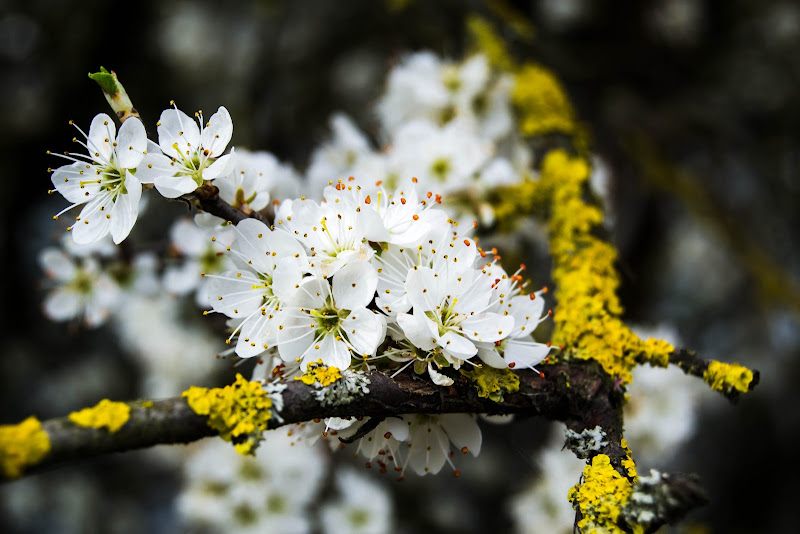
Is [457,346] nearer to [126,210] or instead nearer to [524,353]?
[524,353]

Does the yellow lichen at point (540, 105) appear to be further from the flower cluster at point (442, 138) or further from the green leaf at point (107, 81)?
the green leaf at point (107, 81)

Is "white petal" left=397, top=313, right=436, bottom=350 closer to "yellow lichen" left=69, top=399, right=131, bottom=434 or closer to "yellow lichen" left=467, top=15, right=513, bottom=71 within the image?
"yellow lichen" left=69, top=399, right=131, bottom=434

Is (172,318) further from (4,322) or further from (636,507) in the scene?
(636,507)

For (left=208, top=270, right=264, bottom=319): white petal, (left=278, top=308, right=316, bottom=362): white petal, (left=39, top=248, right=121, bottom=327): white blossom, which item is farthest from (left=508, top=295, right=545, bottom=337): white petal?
(left=39, top=248, right=121, bottom=327): white blossom

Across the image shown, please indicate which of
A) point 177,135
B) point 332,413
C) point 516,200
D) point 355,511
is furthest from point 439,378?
point 355,511

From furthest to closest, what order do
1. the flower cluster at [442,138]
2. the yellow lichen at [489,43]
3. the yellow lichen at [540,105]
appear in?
the yellow lichen at [489,43] → the yellow lichen at [540,105] → the flower cluster at [442,138]

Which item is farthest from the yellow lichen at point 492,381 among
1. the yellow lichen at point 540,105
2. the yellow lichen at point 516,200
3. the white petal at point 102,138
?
the yellow lichen at point 540,105

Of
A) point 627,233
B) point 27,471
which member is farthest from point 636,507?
point 627,233

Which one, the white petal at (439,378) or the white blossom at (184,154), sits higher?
the white blossom at (184,154)
